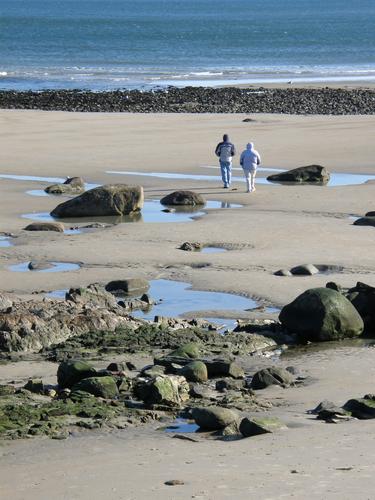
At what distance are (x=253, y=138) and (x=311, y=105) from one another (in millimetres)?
13413

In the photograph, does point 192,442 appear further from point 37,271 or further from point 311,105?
point 311,105

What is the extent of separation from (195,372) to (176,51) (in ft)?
307

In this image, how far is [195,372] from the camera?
13.8m

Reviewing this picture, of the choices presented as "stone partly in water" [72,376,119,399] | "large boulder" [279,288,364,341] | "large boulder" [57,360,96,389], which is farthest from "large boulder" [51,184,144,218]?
"stone partly in water" [72,376,119,399]

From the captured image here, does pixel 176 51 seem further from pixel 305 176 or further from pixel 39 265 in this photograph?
pixel 39 265

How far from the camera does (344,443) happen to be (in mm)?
11133

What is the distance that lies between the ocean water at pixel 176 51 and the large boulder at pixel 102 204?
40534 mm

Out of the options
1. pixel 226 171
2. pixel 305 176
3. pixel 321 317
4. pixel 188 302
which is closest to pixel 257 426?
pixel 321 317

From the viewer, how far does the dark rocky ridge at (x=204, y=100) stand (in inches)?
2028

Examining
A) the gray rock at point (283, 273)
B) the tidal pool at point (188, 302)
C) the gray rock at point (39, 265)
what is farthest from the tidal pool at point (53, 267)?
the gray rock at point (283, 273)

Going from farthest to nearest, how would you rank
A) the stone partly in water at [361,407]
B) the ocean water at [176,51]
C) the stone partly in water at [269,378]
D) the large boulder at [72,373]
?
the ocean water at [176,51] < the stone partly in water at [269,378] < the large boulder at [72,373] < the stone partly in water at [361,407]

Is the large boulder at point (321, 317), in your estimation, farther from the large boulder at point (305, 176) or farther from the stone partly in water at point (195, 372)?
the large boulder at point (305, 176)

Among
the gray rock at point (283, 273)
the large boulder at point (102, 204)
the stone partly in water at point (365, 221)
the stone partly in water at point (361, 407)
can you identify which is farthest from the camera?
the large boulder at point (102, 204)

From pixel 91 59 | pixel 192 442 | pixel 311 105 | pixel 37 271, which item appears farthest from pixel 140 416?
pixel 91 59
